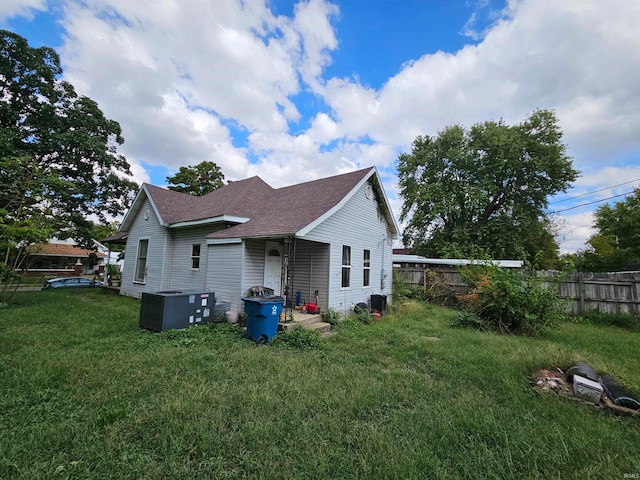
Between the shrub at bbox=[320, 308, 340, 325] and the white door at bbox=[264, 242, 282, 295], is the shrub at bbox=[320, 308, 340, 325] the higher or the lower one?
the lower one

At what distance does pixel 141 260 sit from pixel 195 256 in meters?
4.52

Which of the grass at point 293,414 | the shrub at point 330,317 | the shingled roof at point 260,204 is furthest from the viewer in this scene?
the shingled roof at point 260,204

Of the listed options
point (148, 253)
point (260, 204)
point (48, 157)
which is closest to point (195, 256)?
point (260, 204)

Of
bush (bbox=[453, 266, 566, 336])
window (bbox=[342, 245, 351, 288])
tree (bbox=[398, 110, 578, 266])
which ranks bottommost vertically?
bush (bbox=[453, 266, 566, 336])

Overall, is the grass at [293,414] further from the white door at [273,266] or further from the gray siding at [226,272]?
the white door at [273,266]

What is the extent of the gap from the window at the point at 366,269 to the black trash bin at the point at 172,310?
608 centimetres

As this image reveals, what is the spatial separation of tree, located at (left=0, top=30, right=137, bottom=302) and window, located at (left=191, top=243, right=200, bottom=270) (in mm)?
4963

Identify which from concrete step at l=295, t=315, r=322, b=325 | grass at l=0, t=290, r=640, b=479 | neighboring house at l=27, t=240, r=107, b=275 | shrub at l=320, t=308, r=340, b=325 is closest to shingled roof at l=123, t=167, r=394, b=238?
concrete step at l=295, t=315, r=322, b=325

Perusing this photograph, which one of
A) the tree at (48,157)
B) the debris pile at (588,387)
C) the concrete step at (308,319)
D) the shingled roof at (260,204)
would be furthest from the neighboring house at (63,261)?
the debris pile at (588,387)

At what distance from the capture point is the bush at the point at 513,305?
7.63 meters

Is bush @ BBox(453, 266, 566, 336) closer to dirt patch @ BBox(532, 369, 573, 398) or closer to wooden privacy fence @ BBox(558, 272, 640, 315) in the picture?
wooden privacy fence @ BBox(558, 272, 640, 315)

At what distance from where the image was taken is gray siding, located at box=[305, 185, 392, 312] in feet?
29.8

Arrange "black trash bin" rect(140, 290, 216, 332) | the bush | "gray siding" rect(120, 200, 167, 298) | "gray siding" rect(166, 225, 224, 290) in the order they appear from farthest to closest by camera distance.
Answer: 1. "gray siding" rect(120, 200, 167, 298)
2. "gray siding" rect(166, 225, 224, 290)
3. the bush
4. "black trash bin" rect(140, 290, 216, 332)

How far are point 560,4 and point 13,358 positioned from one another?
15.0 m
